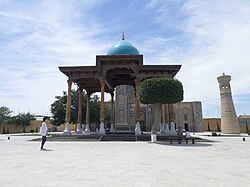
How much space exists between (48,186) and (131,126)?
30.0 metres

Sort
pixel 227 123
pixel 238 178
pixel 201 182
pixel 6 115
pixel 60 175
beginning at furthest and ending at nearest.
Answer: pixel 6 115, pixel 227 123, pixel 60 175, pixel 238 178, pixel 201 182

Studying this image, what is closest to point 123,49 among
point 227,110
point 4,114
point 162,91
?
point 162,91

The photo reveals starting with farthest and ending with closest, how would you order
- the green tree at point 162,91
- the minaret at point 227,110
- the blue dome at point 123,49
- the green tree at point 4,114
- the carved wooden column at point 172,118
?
the green tree at point 4,114, the minaret at point 227,110, the blue dome at point 123,49, the carved wooden column at point 172,118, the green tree at point 162,91

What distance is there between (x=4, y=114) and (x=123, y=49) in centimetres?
3034

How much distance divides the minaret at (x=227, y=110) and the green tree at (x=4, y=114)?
38.8 m

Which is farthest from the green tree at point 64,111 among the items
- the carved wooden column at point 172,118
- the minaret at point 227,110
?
the minaret at point 227,110

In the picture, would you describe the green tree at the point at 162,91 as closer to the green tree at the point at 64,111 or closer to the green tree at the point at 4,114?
the green tree at the point at 64,111

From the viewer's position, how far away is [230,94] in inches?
1142

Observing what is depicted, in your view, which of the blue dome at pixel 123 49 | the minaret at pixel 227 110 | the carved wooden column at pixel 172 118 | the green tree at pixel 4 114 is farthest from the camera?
the green tree at pixel 4 114

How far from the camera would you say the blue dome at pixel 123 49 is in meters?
20.8

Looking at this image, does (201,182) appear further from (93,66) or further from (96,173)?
(93,66)

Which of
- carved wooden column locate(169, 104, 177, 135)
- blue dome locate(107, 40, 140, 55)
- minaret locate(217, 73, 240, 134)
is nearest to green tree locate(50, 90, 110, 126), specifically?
blue dome locate(107, 40, 140, 55)

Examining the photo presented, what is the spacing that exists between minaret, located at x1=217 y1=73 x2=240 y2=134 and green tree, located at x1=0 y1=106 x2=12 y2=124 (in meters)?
38.8

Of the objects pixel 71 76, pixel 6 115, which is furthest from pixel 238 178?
pixel 6 115
